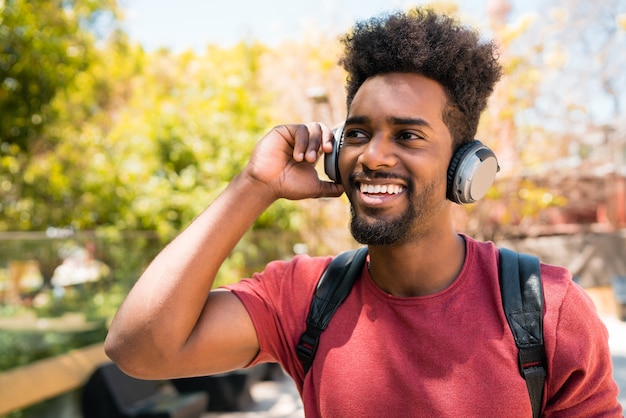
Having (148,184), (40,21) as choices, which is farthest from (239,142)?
(40,21)

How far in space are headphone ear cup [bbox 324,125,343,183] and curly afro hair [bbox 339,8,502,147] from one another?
5.8 inches

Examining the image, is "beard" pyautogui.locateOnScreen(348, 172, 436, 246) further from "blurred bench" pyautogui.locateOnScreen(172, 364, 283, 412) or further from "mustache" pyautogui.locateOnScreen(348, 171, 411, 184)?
"blurred bench" pyautogui.locateOnScreen(172, 364, 283, 412)

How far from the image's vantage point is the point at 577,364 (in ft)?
5.44

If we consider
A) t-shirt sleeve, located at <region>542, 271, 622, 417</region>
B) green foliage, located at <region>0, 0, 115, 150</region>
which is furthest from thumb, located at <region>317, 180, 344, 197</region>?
green foliage, located at <region>0, 0, 115, 150</region>

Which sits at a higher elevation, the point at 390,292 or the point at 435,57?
the point at 435,57

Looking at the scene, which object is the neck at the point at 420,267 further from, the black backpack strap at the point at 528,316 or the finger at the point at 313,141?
the finger at the point at 313,141

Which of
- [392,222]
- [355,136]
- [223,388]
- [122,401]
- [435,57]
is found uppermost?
[435,57]

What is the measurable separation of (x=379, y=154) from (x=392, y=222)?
193mm

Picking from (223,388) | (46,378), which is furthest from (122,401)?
(223,388)

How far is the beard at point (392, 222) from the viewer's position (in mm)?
1856

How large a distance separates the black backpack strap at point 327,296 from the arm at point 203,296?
0.18m

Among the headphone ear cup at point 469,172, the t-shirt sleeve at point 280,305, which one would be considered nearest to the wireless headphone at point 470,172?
the headphone ear cup at point 469,172

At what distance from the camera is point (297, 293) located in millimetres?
Answer: 2016

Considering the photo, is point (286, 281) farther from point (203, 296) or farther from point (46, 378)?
point (46, 378)
